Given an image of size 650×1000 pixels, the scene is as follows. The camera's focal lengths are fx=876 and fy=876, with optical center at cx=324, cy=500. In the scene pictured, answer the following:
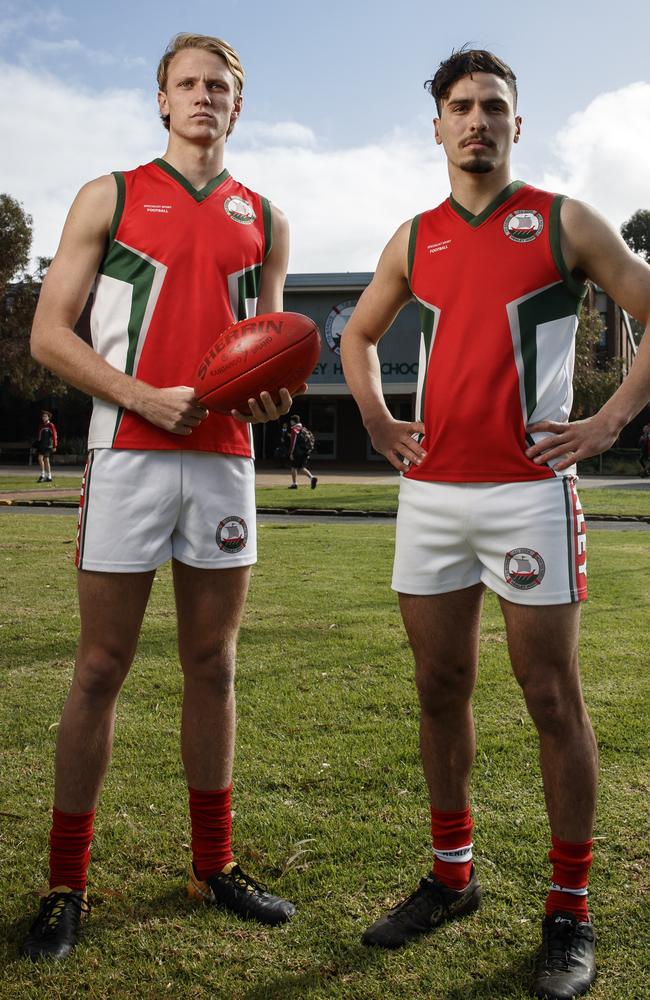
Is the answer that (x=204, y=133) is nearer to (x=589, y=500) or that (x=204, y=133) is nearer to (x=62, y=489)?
(x=589, y=500)

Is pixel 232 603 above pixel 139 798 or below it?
above

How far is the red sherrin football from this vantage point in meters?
2.46

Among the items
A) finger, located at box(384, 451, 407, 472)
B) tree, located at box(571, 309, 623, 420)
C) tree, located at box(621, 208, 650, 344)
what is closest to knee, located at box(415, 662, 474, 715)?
finger, located at box(384, 451, 407, 472)

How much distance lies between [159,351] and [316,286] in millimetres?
29425

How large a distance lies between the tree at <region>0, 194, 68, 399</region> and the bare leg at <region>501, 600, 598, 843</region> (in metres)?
31.0

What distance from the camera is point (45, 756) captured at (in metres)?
3.80

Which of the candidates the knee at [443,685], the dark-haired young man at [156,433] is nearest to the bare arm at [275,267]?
the dark-haired young man at [156,433]

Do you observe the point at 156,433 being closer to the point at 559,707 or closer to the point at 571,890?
the point at 559,707

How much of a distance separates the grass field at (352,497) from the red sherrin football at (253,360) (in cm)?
1258

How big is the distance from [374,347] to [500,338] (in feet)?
1.86

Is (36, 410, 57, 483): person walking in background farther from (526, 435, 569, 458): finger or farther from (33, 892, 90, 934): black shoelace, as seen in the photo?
(526, 435, 569, 458): finger

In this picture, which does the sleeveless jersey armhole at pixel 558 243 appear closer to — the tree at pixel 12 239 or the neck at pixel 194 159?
A: the neck at pixel 194 159

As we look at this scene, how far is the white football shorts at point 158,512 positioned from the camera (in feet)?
8.33

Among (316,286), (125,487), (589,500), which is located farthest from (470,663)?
(316,286)
